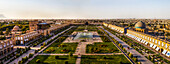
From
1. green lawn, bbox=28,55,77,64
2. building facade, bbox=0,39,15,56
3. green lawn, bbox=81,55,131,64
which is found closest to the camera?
green lawn, bbox=81,55,131,64

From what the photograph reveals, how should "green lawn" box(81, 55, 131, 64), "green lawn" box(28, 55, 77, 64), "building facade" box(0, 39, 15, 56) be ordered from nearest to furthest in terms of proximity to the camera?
"green lawn" box(81, 55, 131, 64) → "green lawn" box(28, 55, 77, 64) → "building facade" box(0, 39, 15, 56)

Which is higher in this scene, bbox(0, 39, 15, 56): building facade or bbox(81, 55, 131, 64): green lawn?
bbox(0, 39, 15, 56): building facade

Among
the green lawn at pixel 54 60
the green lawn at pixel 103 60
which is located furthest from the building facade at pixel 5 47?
the green lawn at pixel 103 60

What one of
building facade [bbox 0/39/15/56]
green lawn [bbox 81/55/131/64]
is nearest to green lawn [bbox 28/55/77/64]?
green lawn [bbox 81/55/131/64]

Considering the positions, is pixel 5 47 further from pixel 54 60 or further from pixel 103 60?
pixel 103 60

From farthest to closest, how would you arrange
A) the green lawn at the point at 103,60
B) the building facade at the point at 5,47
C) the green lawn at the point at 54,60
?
the building facade at the point at 5,47
the green lawn at the point at 54,60
the green lawn at the point at 103,60

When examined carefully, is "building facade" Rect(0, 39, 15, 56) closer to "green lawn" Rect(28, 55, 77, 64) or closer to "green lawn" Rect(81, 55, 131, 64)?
"green lawn" Rect(28, 55, 77, 64)

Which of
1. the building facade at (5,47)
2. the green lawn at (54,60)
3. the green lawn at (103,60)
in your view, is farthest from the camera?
the building facade at (5,47)

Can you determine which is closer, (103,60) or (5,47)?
(103,60)

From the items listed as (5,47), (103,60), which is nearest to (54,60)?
(103,60)

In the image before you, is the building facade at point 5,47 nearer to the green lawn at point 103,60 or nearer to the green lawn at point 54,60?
the green lawn at point 54,60

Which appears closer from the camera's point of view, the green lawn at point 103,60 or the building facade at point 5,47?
the green lawn at point 103,60

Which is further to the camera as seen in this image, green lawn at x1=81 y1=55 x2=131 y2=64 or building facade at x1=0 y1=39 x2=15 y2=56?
building facade at x1=0 y1=39 x2=15 y2=56

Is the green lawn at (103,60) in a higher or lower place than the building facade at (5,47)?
lower
